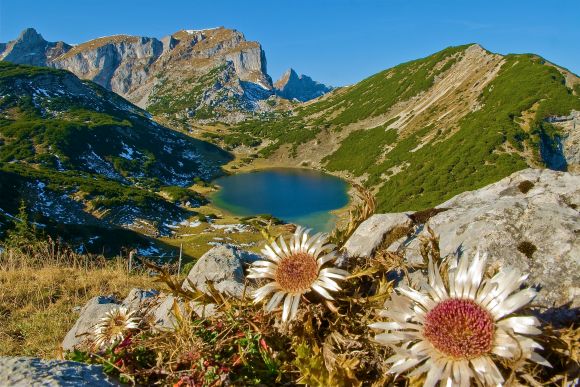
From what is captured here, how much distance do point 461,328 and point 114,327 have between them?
2517 millimetres

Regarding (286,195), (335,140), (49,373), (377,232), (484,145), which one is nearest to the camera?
(49,373)

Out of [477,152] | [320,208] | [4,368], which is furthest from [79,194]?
[4,368]

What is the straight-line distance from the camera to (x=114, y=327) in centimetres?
319

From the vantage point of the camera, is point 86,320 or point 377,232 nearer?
point 377,232

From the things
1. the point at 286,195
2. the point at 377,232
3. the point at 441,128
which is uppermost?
the point at 441,128

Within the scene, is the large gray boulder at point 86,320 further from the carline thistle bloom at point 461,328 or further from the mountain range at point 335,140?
the mountain range at point 335,140

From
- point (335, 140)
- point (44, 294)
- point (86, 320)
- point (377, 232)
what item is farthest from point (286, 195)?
point (377, 232)

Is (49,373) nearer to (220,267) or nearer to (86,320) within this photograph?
(220,267)

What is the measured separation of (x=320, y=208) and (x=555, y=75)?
58.7 m

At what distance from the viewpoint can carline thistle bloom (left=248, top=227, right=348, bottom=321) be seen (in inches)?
97.0

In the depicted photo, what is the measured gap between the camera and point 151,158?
432ft

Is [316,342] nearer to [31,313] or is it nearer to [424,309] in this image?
[424,309]

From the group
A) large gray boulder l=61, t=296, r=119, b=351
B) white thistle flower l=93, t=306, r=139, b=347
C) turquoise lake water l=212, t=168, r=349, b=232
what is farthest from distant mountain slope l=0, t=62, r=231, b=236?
white thistle flower l=93, t=306, r=139, b=347

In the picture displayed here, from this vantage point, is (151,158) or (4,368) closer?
(4,368)
